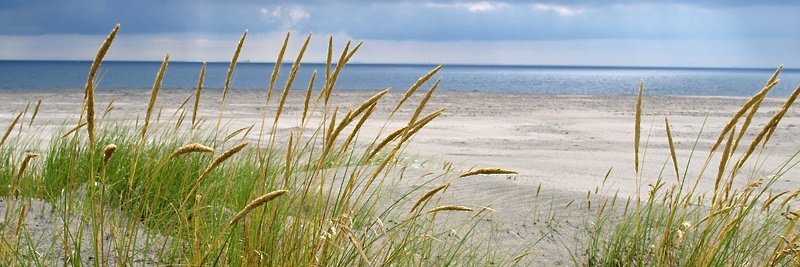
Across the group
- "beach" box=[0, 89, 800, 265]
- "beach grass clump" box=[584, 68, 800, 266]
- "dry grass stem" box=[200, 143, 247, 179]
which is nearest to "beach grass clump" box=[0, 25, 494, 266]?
"dry grass stem" box=[200, 143, 247, 179]

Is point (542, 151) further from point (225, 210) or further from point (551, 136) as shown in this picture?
point (225, 210)

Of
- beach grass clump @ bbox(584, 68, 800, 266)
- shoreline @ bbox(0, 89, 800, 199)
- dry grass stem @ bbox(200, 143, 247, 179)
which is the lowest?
shoreline @ bbox(0, 89, 800, 199)

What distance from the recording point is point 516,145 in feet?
37.5

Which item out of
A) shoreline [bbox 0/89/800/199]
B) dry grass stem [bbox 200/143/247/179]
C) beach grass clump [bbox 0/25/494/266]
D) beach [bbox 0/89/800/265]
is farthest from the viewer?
shoreline [bbox 0/89/800/199]

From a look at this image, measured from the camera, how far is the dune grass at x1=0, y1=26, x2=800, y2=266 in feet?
6.72

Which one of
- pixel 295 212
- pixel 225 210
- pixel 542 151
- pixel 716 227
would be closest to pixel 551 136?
pixel 542 151

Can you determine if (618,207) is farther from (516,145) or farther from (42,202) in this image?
(516,145)

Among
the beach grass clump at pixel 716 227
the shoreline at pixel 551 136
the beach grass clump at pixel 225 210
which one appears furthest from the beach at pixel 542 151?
the beach grass clump at pixel 225 210

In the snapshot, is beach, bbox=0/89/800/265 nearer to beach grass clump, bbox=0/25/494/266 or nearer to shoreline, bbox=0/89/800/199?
shoreline, bbox=0/89/800/199

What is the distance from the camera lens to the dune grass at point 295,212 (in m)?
2.05

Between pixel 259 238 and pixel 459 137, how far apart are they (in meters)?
10.7

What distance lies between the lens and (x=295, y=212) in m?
2.88

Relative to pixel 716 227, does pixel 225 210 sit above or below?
below

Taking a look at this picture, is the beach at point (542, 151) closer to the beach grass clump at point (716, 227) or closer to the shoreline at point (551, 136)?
the shoreline at point (551, 136)
